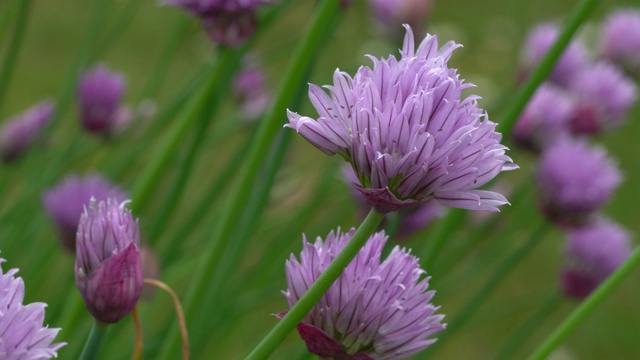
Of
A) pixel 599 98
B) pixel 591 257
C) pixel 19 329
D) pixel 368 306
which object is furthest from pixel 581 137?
pixel 19 329

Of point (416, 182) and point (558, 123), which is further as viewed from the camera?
point (558, 123)

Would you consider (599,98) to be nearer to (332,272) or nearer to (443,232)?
(443,232)

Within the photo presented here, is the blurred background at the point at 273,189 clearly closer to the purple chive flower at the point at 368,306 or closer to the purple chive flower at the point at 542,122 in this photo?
the purple chive flower at the point at 542,122

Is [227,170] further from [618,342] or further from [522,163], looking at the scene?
[522,163]

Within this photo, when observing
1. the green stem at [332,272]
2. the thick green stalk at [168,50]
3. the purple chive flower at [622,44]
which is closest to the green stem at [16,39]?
the thick green stalk at [168,50]

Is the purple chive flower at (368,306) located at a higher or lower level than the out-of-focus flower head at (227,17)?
lower

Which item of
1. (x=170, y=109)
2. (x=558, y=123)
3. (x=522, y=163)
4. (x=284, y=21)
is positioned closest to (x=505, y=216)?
(x=558, y=123)
